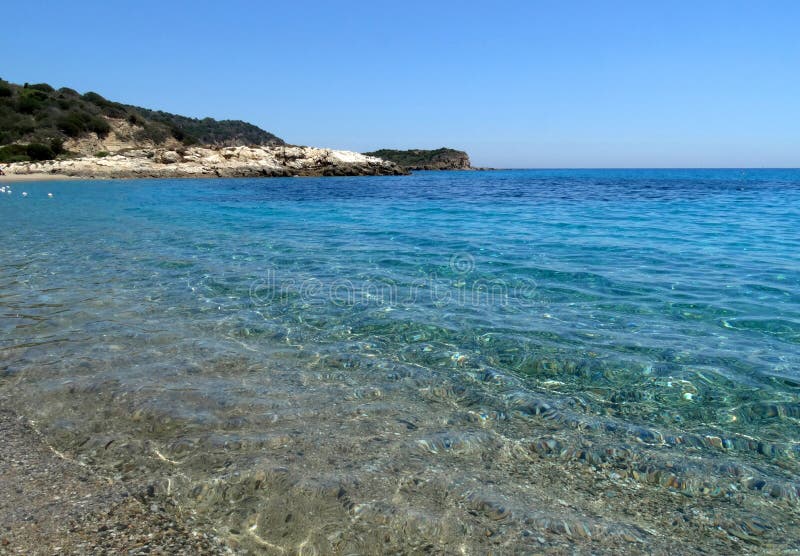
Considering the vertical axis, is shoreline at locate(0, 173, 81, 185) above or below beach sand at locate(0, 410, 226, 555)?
above

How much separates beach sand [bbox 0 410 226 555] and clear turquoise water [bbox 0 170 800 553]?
204mm

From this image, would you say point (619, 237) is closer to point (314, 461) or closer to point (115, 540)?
point (314, 461)

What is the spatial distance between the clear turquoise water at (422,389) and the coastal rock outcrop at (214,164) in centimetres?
4797

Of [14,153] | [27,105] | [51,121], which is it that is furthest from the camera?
[27,105]

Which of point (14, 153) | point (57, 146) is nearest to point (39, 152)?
point (14, 153)

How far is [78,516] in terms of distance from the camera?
9.84 feet

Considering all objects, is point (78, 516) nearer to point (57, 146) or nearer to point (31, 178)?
point (31, 178)

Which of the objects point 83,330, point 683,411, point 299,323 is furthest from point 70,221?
point 683,411

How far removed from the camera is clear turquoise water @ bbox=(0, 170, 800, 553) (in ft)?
10.8

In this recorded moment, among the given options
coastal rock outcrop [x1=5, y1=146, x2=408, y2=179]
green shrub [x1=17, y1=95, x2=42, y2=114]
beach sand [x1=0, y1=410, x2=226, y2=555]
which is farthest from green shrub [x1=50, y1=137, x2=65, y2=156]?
beach sand [x1=0, y1=410, x2=226, y2=555]

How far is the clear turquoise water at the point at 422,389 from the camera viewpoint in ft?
10.8

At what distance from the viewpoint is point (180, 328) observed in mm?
6816

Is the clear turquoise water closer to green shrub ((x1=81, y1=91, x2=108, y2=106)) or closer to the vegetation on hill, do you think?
the vegetation on hill

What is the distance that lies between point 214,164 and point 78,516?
2605 inches
